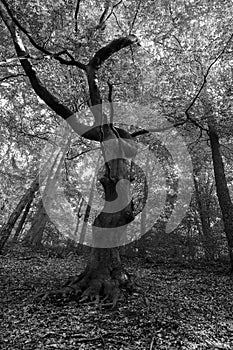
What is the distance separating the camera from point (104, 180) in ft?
19.7

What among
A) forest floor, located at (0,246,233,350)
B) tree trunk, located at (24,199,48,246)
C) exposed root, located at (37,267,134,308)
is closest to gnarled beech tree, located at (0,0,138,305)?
exposed root, located at (37,267,134,308)

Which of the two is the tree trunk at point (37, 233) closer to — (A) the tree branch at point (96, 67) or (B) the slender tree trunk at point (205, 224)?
(B) the slender tree trunk at point (205, 224)

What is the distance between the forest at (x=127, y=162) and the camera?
428 centimetres

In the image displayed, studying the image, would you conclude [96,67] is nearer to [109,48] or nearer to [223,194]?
[109,48]

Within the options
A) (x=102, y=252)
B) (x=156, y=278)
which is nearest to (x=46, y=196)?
(x=156, y=278)

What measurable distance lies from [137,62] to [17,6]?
Result: 3869 mm

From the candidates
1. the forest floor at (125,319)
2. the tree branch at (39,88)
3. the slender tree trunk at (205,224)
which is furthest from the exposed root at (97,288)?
the slender tree trunk at (205,224)

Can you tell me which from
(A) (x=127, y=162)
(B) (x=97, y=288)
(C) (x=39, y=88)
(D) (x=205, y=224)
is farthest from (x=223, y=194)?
(C) (x=39, y=88)

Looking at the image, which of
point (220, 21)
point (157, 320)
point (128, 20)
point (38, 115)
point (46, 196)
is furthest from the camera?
point (46, 196)

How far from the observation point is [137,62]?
8453 mm

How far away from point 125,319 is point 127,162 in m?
3.75

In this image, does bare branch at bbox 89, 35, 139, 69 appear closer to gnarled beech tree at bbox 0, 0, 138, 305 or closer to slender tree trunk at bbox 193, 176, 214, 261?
gnarled beech tree at bbox 0, 0, 138, 305

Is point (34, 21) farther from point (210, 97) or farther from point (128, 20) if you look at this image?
point (210, 97)

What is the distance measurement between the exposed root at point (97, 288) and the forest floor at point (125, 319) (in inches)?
7.2
